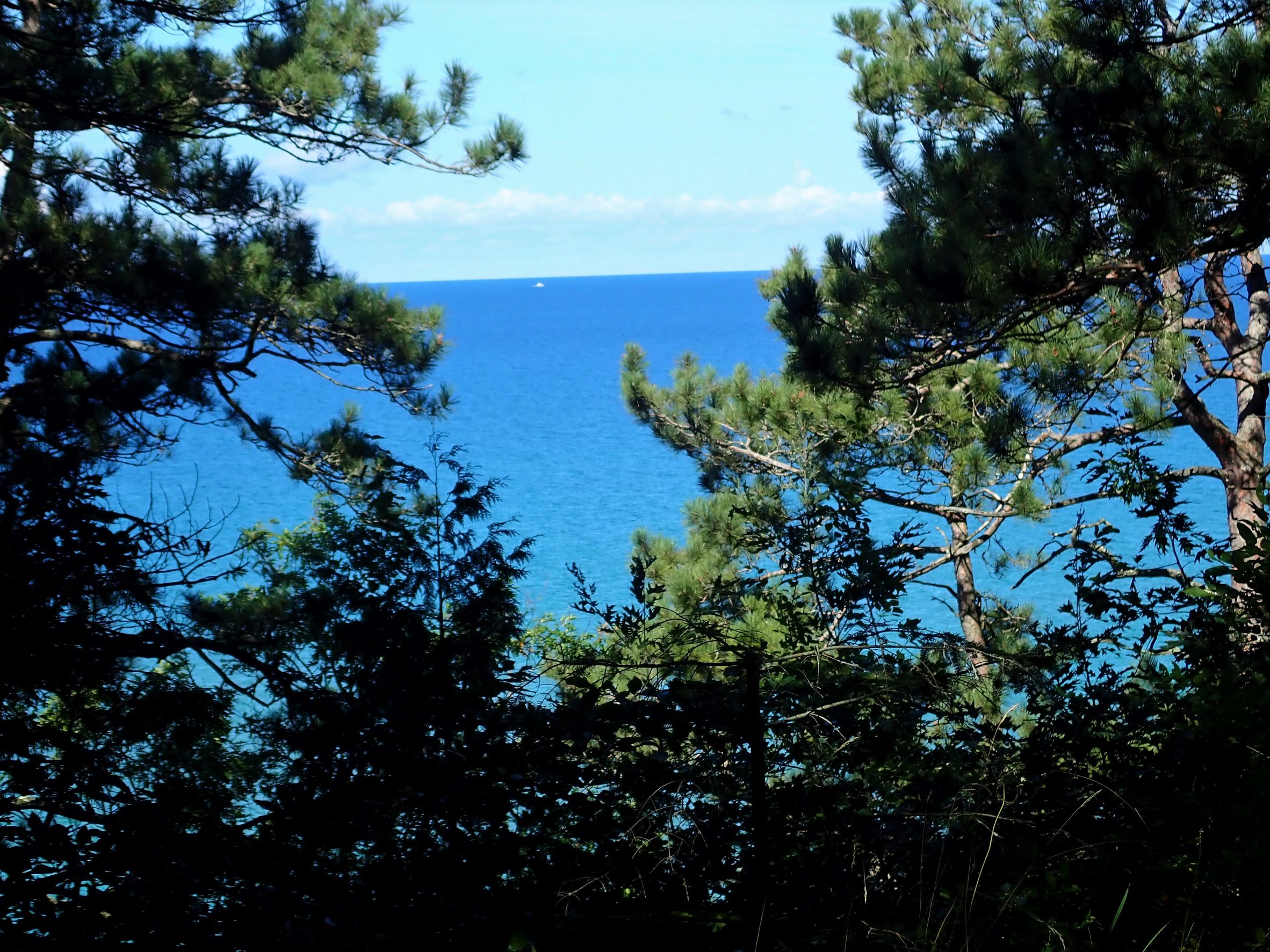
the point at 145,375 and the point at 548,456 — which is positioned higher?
the point at 548,456

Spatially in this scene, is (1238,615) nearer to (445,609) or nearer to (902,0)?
(445,609)

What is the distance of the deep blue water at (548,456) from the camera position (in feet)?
51.2

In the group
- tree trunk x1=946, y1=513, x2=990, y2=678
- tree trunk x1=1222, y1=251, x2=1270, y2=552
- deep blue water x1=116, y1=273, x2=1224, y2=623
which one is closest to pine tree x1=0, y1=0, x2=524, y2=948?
deep blue water x1=116, y1=273, x2=1224, y2=623

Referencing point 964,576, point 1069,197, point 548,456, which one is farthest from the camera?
point 548,456

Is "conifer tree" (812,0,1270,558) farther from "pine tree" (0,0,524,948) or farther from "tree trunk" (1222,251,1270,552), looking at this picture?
"pine tree" (0,0,524,948)

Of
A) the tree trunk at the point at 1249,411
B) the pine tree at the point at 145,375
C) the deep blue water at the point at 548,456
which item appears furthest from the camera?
the deep blue water at the point at 548,456

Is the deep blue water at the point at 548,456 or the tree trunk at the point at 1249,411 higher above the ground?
the deep blue water at the point at 548,456

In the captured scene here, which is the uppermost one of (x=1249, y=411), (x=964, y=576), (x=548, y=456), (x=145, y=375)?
(x=548, y=456)

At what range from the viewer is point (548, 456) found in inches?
1079

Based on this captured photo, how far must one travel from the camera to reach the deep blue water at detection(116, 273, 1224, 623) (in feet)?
51.2

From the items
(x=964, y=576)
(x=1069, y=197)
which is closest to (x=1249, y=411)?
(x=964, y=576)

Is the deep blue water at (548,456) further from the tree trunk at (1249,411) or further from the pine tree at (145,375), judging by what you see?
the tree trunk at (1249,411)

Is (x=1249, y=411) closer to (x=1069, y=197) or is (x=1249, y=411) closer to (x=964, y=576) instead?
(x=964, y=576)

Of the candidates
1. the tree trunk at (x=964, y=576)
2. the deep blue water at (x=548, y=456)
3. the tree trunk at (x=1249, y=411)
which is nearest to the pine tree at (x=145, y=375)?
the deep blue water at (x=548, y=456)
